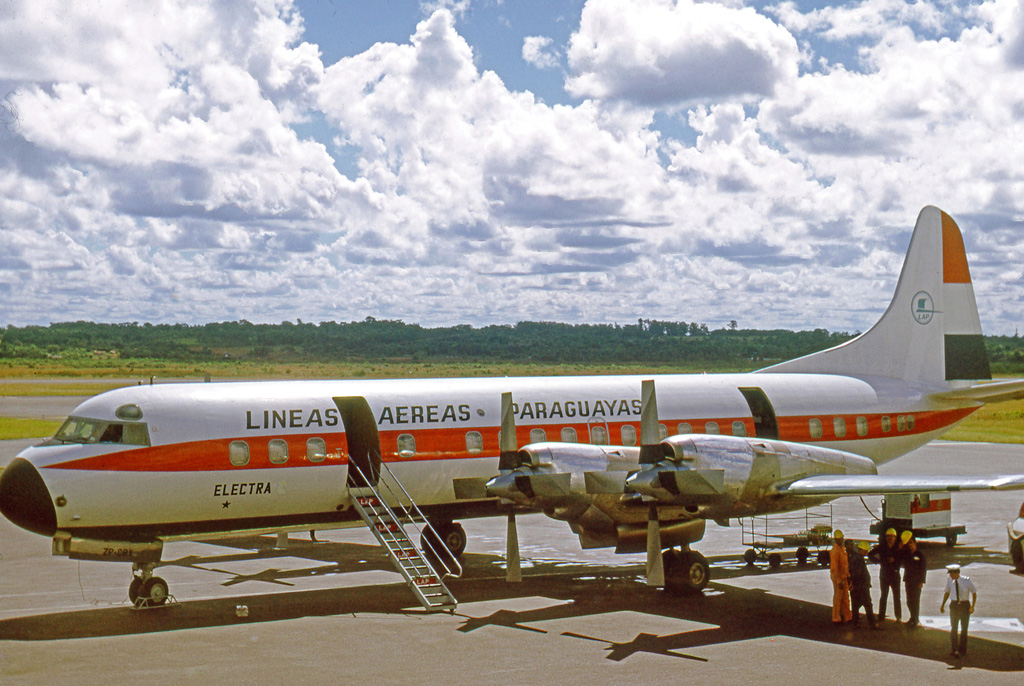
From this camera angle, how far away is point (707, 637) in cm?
1505

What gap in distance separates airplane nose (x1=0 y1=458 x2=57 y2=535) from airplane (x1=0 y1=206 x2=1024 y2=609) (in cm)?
3

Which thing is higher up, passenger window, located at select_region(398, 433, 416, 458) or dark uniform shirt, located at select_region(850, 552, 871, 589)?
passenger window, located at select_region(398, 433, 416, 458)

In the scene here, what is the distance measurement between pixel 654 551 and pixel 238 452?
303 inches

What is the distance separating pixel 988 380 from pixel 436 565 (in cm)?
1719

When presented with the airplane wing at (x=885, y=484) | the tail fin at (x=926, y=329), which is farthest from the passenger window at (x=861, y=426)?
the airplane wing at (x=885, y=484)

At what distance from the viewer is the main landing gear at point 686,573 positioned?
18.3m

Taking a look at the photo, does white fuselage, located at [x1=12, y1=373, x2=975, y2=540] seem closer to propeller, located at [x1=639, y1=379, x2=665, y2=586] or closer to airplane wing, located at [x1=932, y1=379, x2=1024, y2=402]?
airplane wing, located at [x1=932, y1=379, x2=1024, y2=402]

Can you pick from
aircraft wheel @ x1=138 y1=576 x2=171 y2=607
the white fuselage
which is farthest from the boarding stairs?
aircraft wheel @ x1=138 y1=576 x2=171 y2=607

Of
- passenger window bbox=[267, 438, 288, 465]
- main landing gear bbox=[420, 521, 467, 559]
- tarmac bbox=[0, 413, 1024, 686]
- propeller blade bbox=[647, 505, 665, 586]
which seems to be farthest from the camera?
main landing gear bbox=[420, 521, 467, 559]

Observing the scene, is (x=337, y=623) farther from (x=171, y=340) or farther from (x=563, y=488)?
(x=171, y=340)

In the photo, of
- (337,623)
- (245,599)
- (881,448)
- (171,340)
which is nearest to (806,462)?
(881,448)

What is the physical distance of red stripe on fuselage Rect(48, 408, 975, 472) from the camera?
664 inches

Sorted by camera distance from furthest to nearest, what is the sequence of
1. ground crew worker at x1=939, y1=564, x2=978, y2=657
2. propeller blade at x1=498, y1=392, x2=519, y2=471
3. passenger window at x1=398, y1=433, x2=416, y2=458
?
passenger window at x1=398, y1=433, x2=416, y2=458, propeller blade at x1=498, y1=392, x2=519, y2=471, ground crew worker at x1=939, y1=564, x2=978, y2=657

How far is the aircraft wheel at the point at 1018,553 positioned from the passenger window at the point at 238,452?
Result: 50.3 ft
